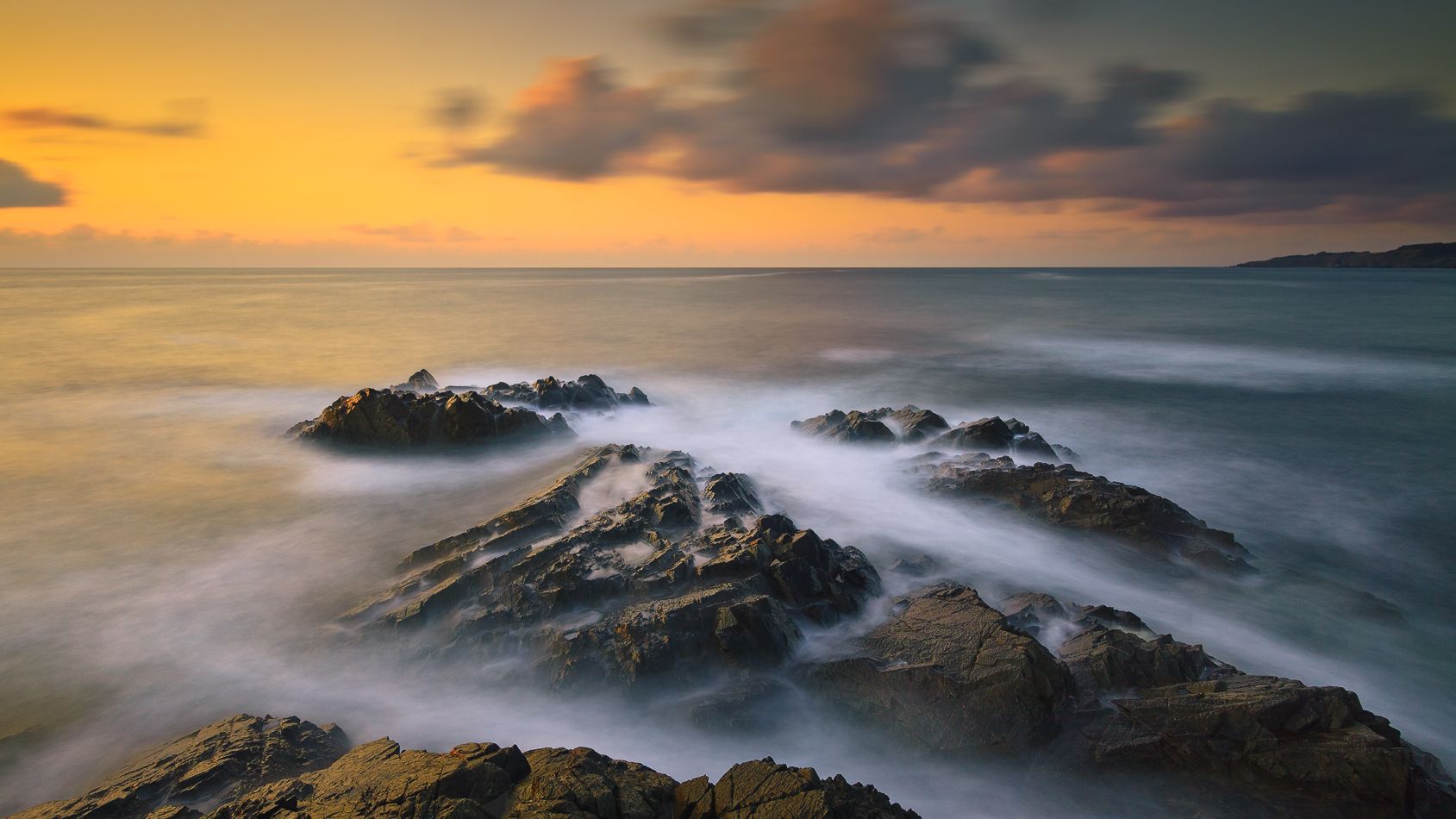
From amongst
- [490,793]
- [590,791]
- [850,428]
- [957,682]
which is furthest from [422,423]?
[957,682]

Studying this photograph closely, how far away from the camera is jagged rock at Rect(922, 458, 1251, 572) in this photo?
27.0ft

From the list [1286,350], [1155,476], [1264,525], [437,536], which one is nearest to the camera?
[437,536]

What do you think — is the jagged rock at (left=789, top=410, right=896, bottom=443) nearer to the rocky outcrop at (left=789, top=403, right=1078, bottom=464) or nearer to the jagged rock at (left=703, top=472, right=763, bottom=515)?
the rocky outcrop at (left=789, top=403, right=1078, bottom=464)

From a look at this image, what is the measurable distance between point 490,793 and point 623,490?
17.8ft

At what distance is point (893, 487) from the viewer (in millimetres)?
10336

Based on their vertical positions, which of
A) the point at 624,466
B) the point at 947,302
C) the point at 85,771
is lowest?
the point at 85,771

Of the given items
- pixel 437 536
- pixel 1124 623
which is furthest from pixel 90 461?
pixel 1124 623

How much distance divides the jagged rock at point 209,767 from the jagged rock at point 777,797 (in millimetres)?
2914

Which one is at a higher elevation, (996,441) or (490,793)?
(996,441)

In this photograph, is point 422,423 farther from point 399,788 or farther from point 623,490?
point 399,788

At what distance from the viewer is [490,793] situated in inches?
146

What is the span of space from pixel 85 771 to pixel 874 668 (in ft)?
19.6

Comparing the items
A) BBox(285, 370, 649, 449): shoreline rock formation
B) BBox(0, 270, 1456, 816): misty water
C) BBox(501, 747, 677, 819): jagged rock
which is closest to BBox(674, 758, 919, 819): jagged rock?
BBox(501, 747, 677, 819): jagged rock

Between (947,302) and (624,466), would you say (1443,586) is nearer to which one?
(624,466)
